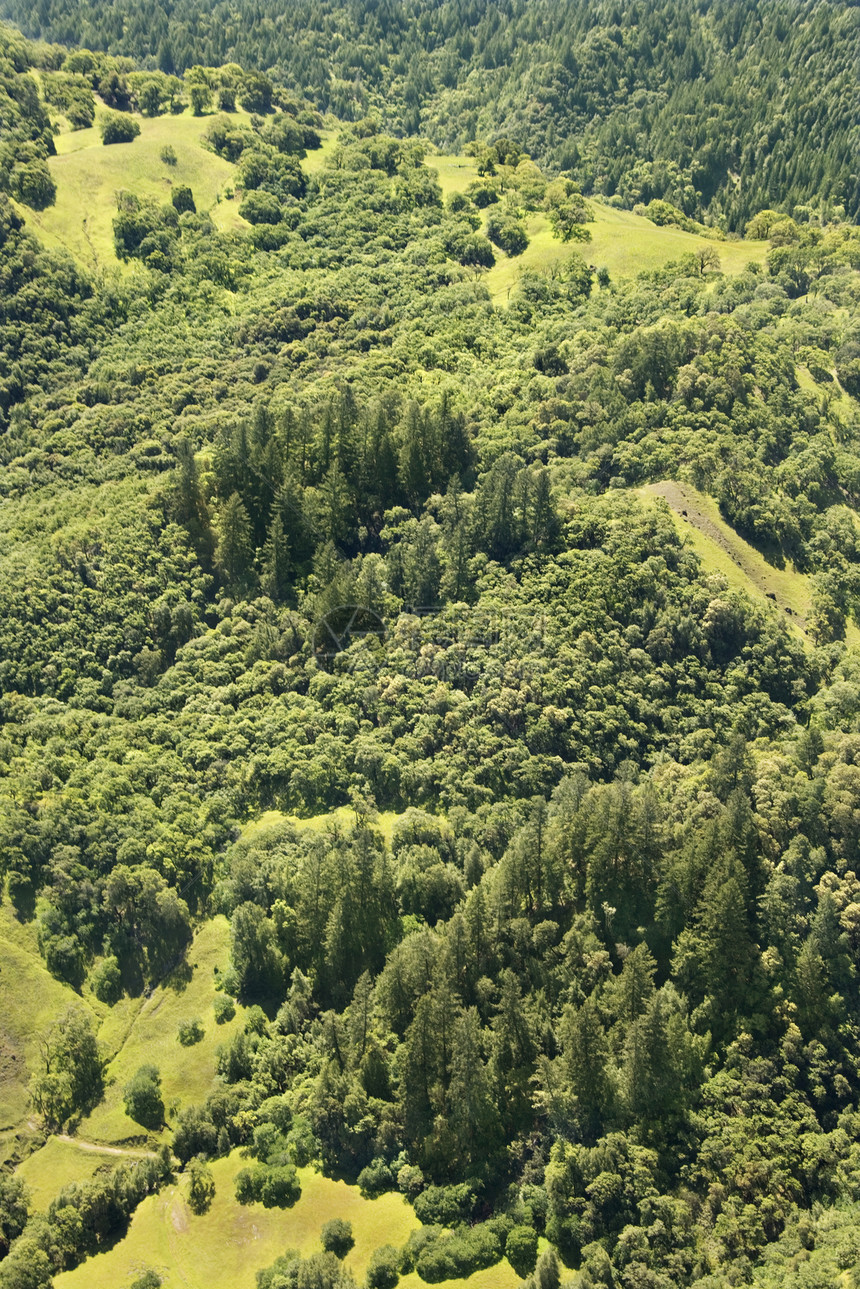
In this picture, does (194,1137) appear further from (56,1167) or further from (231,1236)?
(56,1167)

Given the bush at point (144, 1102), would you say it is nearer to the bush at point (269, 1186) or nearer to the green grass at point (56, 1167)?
the green grass at point (56, 1167)

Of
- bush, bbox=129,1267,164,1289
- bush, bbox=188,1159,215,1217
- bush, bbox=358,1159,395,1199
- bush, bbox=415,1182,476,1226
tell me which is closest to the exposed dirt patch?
bush, bbox=188,1159,215,1217

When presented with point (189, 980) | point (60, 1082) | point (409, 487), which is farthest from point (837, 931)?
point (409, 487)

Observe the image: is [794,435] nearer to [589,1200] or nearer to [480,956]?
[480,956]

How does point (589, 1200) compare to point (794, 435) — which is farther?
point (794, 435)

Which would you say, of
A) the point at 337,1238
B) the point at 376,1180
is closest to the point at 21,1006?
the point at 376,1180

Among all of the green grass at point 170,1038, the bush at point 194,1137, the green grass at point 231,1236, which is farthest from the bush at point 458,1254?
the green grass at point 170,1038

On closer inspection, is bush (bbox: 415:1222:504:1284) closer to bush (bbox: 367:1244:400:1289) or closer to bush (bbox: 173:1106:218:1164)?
bush (bbox: 367:1244:400:1289)
